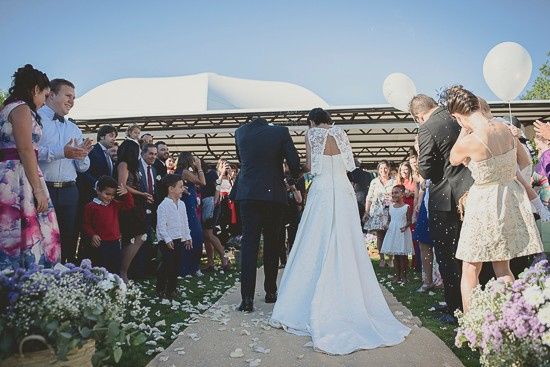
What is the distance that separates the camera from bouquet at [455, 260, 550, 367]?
233cm

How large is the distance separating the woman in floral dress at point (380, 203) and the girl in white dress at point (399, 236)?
750 millimetres

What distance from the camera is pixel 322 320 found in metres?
3.93

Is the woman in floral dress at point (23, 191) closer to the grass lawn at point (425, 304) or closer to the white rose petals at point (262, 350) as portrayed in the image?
the white rose petals at point (262, 350)

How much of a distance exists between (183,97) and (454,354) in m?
17.1

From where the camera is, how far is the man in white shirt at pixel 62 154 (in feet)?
13.8

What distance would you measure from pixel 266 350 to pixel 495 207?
1827mm

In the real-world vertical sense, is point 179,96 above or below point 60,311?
above

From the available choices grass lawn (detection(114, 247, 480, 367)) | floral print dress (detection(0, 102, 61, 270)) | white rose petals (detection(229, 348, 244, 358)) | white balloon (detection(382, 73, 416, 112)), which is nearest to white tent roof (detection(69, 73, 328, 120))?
white balloon (detection(382, 73, 416, 112))

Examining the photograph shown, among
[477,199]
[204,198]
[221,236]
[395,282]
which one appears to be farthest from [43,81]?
[221,236]

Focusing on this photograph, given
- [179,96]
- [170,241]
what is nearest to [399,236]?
[170,241]

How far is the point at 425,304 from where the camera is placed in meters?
5.50

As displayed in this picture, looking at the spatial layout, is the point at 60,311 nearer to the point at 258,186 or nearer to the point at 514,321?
the point at 514,321

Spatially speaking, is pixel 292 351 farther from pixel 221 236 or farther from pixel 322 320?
pixel 221 236

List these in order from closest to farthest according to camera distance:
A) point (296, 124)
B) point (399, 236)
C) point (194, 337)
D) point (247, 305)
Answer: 1. point (194, 337)
2. point (247, 305)
3. point (399, 236)
4. point (296, 124)
